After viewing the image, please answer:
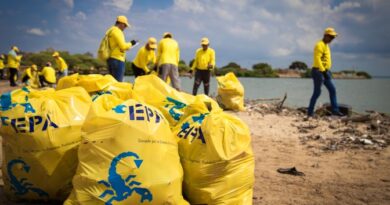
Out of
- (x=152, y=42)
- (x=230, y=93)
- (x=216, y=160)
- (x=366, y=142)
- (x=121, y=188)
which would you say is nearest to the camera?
(x=121, y=188)

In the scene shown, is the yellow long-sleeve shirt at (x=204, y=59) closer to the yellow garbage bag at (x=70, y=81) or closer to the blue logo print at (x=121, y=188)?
the yellow garbage bag at (x=70, y=81)

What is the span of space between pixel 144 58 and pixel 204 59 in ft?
5.41

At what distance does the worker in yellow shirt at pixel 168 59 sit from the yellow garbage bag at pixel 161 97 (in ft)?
15.1

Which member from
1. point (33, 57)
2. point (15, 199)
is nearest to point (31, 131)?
point (15, 199)

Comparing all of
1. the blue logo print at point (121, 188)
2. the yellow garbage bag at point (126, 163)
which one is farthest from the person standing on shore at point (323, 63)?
the blue logo print at point (121, 188)

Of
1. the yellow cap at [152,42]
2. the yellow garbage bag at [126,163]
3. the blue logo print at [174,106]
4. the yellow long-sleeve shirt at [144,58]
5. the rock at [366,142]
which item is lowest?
the rock at [366,142]

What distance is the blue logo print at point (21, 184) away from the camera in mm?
2093

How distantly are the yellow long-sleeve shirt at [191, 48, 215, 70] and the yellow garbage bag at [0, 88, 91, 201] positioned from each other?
21.6 feet

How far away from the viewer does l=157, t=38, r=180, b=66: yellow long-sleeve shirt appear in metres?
7.25

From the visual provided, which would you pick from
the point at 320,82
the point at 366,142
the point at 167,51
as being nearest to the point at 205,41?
the point at 167,51

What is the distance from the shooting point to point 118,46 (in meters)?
5.36

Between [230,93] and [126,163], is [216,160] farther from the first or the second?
[230,93]

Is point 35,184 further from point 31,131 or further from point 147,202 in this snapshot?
point 147,202

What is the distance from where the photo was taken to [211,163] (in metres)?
2.00
